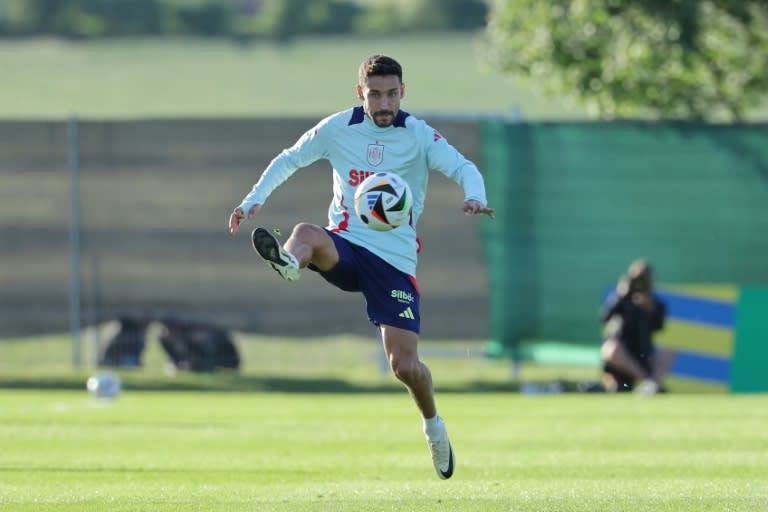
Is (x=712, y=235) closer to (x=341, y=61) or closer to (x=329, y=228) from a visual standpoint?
(x=329, y=228)

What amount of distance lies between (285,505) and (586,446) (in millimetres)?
4101

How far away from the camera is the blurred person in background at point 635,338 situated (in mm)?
16781

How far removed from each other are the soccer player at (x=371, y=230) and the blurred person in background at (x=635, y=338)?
27.0 ft

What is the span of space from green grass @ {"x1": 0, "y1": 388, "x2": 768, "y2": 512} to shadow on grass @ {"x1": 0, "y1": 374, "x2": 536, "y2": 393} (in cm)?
78

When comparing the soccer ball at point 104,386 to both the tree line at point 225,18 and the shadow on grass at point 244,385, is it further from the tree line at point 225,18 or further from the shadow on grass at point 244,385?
the tree line at point 225,18

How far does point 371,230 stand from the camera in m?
8.82

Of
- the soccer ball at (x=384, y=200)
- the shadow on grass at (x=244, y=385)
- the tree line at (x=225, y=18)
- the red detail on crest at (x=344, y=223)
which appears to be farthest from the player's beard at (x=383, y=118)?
the tree line at (x=225, y=18)

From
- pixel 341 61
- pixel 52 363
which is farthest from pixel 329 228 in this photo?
pixel 341 61

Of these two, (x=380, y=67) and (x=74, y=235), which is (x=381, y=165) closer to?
(x=380, y=67)

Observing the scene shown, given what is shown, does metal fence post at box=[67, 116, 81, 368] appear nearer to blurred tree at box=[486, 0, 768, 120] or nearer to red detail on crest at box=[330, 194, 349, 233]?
blurred tree at box=[486, 0, 768, 120]

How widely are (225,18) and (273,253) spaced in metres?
39.5

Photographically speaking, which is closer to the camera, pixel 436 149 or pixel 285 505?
pixel 285 505

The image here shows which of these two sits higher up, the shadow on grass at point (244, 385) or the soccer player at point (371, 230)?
the soccer player at point (371, 230)

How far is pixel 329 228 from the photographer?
895 cm
